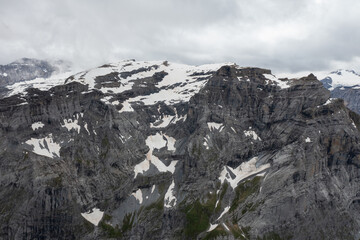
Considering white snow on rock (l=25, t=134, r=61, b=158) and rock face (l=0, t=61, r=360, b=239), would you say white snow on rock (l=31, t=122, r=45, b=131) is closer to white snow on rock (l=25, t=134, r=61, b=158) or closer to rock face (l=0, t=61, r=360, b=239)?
rock face (l=0, t=61, r=360, b=239)

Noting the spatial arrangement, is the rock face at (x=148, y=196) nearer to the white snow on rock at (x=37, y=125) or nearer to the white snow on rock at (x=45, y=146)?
the white snow on rock at (x=37, y=125)

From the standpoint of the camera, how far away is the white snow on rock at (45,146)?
181 meters

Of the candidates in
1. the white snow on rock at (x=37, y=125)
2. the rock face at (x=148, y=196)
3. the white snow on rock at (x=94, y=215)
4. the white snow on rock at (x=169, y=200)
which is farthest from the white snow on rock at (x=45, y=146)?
the white snow on rock at (x=169, y=200)

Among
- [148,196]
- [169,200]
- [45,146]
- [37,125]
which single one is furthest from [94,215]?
[37,125]

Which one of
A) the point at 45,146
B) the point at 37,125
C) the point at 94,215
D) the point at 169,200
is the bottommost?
the point at 94,215

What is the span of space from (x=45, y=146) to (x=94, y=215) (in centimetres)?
5461

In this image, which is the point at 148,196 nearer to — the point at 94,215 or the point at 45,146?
the point at 94,215

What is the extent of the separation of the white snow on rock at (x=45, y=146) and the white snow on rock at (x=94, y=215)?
4193 cm

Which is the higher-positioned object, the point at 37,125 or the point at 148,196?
the point at 37,125

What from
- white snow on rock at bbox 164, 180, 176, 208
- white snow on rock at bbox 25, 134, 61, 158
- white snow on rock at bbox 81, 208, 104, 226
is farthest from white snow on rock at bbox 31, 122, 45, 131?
white snow on rock at bbox 164, 180, 176, 208

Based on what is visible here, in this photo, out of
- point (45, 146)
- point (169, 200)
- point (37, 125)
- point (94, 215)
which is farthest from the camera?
point (169, 200)

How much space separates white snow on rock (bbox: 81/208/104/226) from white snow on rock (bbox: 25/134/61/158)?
138ft

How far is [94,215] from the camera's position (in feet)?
602

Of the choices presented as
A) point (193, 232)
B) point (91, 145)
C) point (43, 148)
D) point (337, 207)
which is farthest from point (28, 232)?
point (337, 207)
